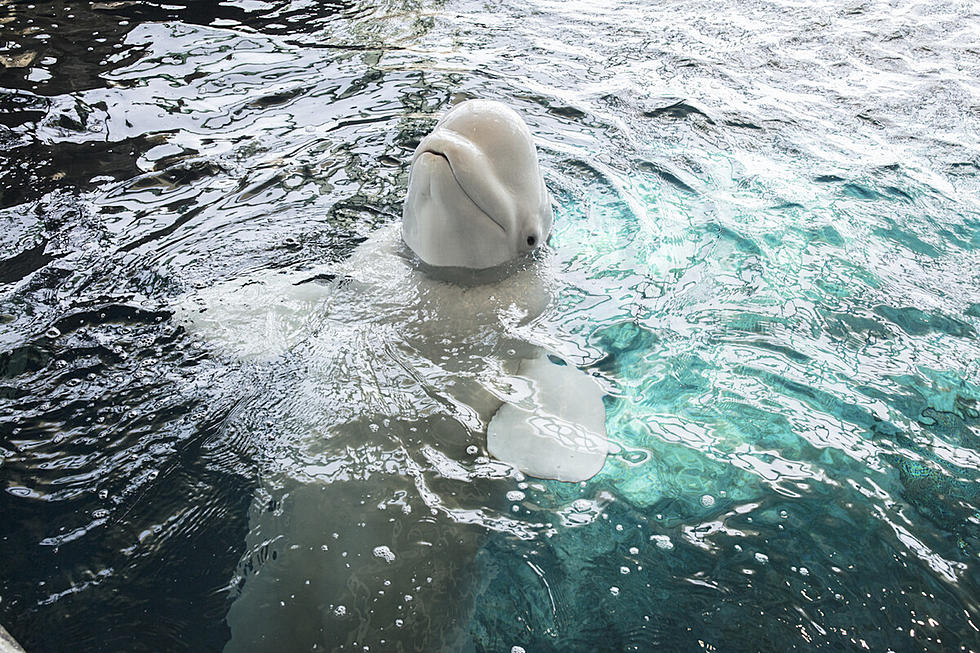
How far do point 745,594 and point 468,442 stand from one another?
4.00 ft

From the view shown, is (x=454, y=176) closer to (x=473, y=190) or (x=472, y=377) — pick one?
(x=473, y=190)

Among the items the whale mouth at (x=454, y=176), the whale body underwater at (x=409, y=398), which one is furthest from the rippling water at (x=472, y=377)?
the whale mouth at (x=454, y=176)

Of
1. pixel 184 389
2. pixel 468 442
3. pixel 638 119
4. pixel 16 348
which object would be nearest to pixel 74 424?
pixel 184 389

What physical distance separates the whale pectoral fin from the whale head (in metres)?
0.76

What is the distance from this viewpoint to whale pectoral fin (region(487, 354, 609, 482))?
3.14 metres

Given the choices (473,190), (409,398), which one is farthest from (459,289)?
(409,398)

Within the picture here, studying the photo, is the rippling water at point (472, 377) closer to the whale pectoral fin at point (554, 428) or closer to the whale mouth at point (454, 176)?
the whale pectoral fin at point (554, 428)

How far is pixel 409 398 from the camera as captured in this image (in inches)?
136

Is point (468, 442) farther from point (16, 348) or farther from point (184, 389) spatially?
point (16, 348)

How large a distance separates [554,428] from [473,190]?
50.0 inches

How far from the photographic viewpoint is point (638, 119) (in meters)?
6.52

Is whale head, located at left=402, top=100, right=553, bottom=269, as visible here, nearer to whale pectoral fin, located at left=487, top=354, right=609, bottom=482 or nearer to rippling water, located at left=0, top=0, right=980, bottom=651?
rippling water, located at left=0, top=0, right=980, bottom=651

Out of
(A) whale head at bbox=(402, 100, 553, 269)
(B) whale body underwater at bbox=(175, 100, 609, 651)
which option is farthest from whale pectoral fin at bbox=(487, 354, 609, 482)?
(A) whale head at bbox=(402, 100, 553, 269)

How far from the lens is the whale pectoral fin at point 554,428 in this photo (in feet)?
10.3
